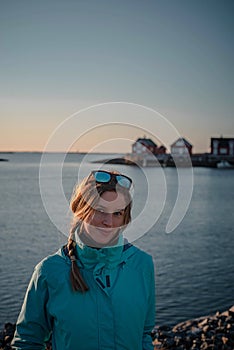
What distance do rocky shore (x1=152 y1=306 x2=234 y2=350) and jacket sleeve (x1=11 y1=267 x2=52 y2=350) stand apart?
18.6 feet

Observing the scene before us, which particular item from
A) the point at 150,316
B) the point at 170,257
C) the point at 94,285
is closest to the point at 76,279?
the point at 94,285

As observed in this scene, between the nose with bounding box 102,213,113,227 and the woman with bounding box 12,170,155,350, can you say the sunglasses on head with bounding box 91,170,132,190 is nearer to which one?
the woman with bounding box 12,170,155,350

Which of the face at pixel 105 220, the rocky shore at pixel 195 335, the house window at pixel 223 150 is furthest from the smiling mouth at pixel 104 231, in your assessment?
the house window at pixel 223 150

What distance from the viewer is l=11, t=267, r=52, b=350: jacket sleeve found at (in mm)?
2231

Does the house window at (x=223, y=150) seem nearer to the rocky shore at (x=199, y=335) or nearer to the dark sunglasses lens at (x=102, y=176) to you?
the rocky shore at (x=199, y=335)

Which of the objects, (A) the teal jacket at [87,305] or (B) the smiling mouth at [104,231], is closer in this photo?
(A) the teal jacket at [87,305]

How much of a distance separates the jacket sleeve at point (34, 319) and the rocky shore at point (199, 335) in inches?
223

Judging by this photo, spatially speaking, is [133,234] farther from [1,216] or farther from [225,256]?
[1,216]

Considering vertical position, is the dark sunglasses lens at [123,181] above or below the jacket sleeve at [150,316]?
above

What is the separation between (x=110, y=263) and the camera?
229cm

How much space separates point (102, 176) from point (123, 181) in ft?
0.39

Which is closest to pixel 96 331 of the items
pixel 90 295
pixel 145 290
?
A: pixel 90 295

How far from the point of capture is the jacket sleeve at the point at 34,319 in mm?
2231

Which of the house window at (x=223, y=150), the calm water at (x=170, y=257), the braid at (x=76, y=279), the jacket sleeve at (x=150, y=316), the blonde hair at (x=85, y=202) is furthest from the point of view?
the house window at (x=223, y=150)
